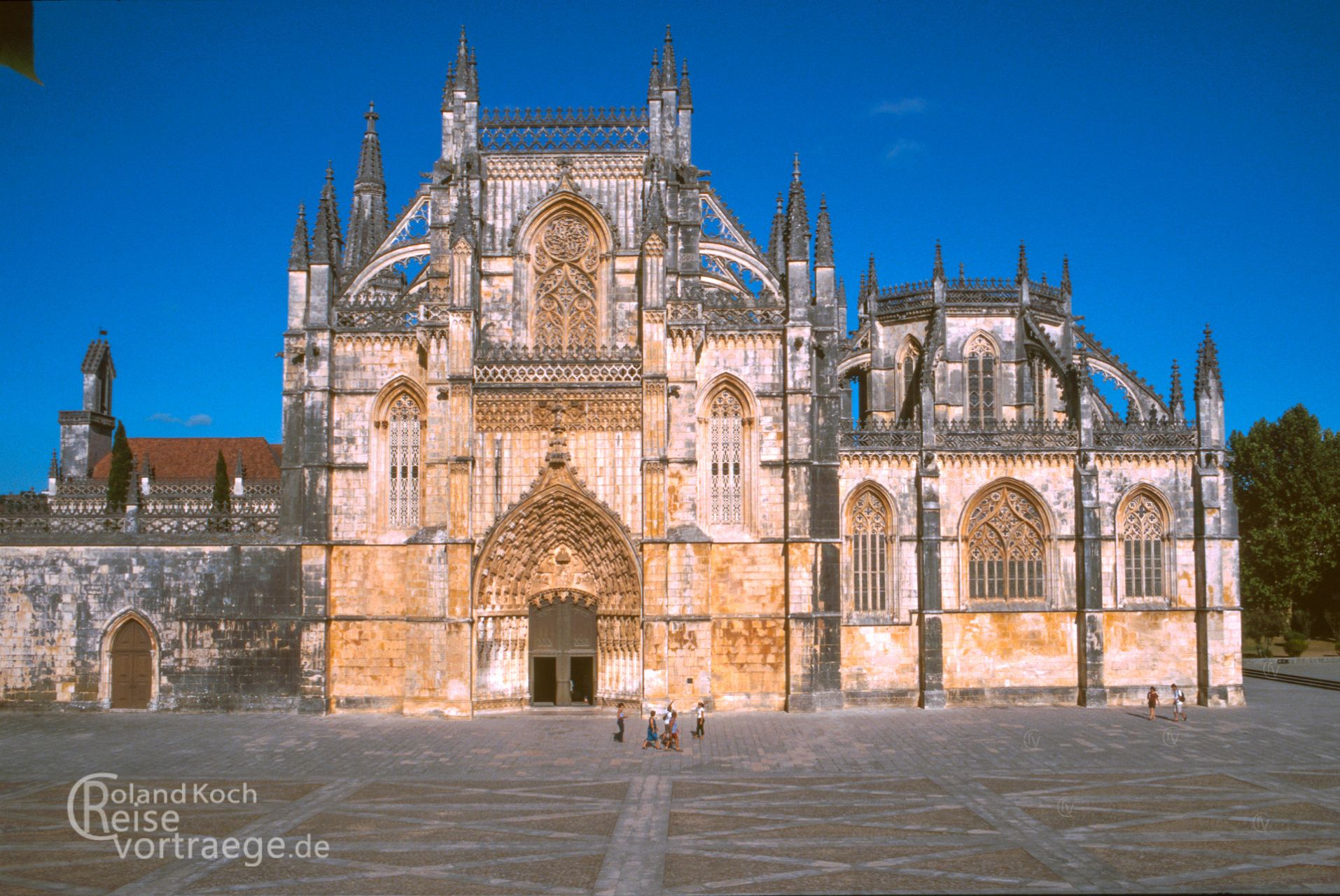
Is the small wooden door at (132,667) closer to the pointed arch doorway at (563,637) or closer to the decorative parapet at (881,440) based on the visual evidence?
the pointed arch doorway at (563,637)

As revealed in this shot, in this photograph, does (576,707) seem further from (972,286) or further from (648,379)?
→ (972,286)

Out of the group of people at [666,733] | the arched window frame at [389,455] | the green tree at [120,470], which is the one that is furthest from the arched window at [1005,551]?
the green tree at [120,470]

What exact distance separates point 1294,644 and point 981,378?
22.4 meters

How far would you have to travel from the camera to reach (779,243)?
36.4 meters

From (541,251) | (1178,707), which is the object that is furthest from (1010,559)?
(541,251)

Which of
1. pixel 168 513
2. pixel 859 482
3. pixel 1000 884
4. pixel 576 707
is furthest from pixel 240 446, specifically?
pixel 1000 884

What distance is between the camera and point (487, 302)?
34531 mm

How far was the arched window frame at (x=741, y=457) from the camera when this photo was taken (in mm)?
32938

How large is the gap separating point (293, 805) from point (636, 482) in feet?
48.1

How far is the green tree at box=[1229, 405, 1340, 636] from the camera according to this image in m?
52.4

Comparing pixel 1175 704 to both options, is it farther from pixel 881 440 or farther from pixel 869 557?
pixel 881 440

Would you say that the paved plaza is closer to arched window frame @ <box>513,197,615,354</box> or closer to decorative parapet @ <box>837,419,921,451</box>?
decorative parapet @ <box>837,419,921,451</box>

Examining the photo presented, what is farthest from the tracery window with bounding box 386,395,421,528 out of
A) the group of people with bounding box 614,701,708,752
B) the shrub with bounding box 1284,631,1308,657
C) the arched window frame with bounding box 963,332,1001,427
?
the shrub with bounding box 1284,631,1308,657

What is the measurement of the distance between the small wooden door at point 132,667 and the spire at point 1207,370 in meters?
34.2
